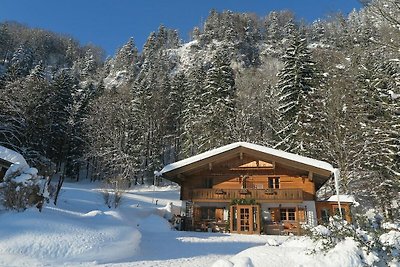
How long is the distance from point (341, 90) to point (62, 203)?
20.6 meters

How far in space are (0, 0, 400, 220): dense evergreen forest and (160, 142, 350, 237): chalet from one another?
2.92 meters

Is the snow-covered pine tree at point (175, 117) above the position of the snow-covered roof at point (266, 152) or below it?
above

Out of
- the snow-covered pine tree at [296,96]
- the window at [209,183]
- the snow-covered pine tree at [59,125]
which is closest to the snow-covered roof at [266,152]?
the window at [209,183]

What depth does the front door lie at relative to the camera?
736 inches

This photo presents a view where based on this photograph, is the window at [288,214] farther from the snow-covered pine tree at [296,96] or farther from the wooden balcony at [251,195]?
the snow-covered pine tree at [296,96]

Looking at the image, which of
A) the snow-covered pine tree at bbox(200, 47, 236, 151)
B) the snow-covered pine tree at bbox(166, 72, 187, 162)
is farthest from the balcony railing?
the snow-covered pine tree at bbox(166, 72, 187, 162)

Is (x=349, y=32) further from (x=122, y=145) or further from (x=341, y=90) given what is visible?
(x=122, y=145)

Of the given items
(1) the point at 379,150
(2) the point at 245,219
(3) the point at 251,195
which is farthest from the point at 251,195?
(1) the point at 379,150

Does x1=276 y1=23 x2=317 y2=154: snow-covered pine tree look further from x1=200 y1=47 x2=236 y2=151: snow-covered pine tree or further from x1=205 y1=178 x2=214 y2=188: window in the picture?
x1=205 y1=178 x2=214 y2=188: window

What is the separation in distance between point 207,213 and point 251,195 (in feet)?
10.8

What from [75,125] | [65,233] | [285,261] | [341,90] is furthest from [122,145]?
[285,261]

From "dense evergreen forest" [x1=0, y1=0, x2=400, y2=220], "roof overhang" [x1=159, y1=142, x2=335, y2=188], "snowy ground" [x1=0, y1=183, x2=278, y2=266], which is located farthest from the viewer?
"roof overhang" [x1=159, y1=142, x2=335, y2=188]

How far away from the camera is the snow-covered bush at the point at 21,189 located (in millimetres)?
9273

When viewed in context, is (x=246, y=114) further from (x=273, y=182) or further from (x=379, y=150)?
(x=379, y=150)
